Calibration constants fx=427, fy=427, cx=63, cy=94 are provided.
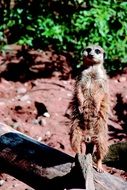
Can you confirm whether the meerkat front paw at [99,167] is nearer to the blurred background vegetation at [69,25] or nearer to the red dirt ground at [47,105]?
the red dirt ground at [47,105]

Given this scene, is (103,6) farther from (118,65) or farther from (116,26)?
(118,65)

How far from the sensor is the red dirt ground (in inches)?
211

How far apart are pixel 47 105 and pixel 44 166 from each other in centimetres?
258

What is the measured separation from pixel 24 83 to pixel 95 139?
10.0ft

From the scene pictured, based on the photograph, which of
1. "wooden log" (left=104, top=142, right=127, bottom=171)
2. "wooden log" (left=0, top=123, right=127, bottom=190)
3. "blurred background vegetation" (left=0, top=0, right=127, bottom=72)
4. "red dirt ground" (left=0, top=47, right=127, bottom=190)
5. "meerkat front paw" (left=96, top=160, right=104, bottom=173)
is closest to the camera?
"wooden log" (left=0, top=123, right=127, bottom=190)

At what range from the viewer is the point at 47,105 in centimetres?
591

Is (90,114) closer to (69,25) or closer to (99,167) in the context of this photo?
(99,167)

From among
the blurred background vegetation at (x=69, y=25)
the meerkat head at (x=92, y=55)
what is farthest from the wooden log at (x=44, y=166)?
the blurred background vegetation at (x=69, y=25)

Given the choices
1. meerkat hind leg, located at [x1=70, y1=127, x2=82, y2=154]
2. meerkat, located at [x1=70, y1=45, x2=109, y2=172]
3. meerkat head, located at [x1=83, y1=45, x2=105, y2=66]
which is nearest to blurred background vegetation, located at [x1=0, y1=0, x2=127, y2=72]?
meerkat head, located at [x1=83, y1=45, x2=105, y2=66]

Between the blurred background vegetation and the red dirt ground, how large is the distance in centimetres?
30

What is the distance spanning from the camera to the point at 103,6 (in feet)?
20.5

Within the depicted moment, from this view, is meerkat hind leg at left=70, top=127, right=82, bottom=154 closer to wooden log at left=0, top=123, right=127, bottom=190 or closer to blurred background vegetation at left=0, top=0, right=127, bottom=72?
wooden log at left=0, top=123, right=127, bottom=190

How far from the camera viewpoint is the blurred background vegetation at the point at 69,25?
630 centimetres

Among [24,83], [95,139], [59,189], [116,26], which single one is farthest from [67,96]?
[59,189]
